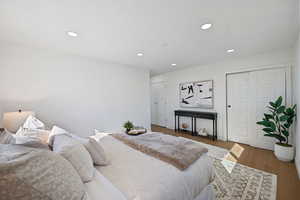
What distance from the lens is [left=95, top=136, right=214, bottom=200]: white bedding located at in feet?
3.17

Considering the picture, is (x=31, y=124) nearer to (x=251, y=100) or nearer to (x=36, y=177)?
(x=36, y=177)

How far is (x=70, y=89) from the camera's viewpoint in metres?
3.08

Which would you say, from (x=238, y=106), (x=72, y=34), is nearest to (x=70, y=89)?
(x=72, y=34)

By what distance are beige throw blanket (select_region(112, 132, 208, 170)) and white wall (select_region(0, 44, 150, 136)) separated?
1.91 metres

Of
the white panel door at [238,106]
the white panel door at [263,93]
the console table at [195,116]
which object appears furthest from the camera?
the console table at [195,116]

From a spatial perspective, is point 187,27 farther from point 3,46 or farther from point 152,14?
point 3,46

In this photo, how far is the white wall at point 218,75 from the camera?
3004 mm

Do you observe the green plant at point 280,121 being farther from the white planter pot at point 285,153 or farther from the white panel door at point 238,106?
the white panel door at point 238,106

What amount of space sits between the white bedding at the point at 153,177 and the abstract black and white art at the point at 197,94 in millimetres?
2939

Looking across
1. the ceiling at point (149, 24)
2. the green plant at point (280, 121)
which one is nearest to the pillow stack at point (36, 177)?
the ceiling at point (149, 24)

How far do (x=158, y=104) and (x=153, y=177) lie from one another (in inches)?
196

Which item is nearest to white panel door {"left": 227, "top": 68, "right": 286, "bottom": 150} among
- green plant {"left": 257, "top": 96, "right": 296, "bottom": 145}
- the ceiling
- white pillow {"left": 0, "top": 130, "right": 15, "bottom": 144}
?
green plant {"left": 257, "top": 96, "right": 296, "bottom": 145}

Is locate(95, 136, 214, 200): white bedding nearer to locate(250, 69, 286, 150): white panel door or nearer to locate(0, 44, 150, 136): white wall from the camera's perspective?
locate(0, 44, 150, 136): white wall

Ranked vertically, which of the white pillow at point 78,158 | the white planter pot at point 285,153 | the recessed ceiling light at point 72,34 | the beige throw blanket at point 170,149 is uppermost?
the recessed ceiling light at point 72,34
